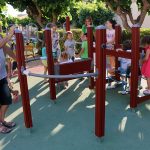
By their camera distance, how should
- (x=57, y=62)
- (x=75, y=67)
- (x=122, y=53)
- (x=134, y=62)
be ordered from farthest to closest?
(x=57, y=62)
(x=75, y=67)
(x=122, y=53)
(x=134, y=62)

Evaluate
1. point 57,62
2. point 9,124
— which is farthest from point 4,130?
point 57,62

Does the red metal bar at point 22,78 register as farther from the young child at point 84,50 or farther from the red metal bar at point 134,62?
the young child at point 84,50

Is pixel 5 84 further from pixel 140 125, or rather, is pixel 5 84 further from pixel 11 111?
pixel 140 125

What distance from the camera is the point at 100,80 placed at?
3354 millimetres

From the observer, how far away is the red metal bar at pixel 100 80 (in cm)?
326

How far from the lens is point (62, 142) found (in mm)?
3664

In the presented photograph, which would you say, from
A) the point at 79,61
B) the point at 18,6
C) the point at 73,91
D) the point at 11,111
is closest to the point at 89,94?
the point at 73,91

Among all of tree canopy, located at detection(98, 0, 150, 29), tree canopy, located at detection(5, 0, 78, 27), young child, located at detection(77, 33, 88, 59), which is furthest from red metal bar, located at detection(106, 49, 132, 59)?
tree canopy, located at detection(5, 0, 78, 27)

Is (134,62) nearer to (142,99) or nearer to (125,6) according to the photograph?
(142,99)

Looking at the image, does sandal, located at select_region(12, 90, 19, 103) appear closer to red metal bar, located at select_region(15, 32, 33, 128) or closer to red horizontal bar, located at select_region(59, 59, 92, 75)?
red metal bar, located at select_region(15, 32, 33, 128)

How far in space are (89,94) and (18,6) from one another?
704 cm

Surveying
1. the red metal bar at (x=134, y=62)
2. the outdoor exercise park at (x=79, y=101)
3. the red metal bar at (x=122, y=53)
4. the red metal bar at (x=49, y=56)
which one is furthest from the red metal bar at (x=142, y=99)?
the red metal bar at (x=49, y=56)

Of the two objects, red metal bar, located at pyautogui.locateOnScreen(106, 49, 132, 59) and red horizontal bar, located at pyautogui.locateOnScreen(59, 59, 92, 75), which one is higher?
red metal bar, located at pyautogui.locateOnScreen(106, 49, 132, 59)

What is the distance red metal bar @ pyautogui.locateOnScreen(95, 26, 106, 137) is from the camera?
3256mm
